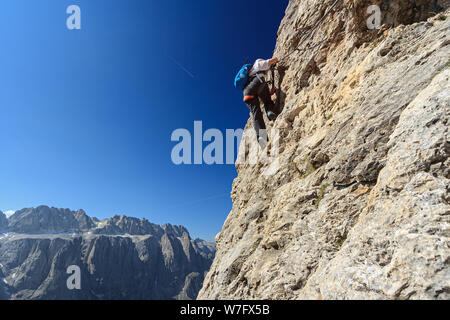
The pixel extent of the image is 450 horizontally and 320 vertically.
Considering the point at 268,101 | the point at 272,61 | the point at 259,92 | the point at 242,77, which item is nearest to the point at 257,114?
the point at 268,101

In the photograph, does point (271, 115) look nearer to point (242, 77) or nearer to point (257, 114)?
point (257, 114)

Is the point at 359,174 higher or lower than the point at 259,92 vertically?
lower

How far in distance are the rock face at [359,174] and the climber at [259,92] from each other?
73.0 inches

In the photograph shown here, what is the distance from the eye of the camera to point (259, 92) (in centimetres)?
1332

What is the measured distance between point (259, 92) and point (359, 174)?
8737 mm

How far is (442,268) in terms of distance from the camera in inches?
135

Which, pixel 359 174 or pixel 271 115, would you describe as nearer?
pixel 359 174

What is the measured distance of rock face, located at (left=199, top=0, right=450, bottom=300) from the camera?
13.7 ft

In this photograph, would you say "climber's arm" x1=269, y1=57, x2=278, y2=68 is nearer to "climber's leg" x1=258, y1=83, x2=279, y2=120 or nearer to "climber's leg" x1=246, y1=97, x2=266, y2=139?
"climber's leg" x1=258, y1=83, x2=279, y2=120

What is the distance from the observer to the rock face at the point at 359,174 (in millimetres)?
4172

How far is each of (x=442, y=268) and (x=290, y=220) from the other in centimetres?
476

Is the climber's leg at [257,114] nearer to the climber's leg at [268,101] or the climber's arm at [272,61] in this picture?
the climber's leg at [268,101]

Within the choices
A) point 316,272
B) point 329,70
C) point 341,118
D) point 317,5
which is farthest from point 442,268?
point 317,5
